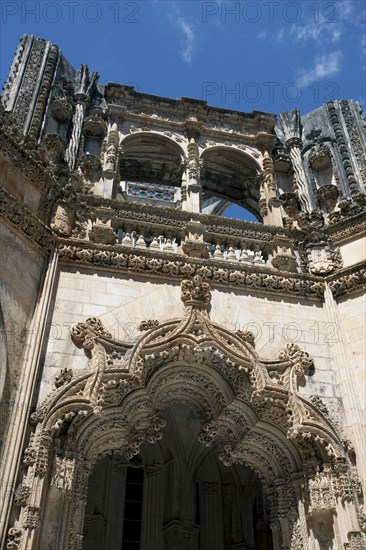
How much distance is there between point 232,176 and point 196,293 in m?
5.69

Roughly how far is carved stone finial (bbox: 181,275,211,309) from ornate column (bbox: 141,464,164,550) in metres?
6.42

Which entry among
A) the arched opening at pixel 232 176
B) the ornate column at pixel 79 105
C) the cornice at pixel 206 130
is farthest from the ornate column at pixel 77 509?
the cornice at pixel 206 130

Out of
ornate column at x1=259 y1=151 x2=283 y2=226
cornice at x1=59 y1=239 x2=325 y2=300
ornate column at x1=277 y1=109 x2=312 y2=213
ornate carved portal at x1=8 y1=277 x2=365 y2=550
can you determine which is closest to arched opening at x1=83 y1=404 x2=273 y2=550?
ornate carved portal at x1=8 y1=277 x2=365 y2=550

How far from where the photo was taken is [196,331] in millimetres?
9562

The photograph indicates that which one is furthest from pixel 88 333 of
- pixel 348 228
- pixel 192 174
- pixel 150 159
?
pixel 150 159

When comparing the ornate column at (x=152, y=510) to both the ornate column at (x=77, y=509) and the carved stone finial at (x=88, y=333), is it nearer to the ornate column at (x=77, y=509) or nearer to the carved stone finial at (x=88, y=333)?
the ornate column at (x=77, y=509)

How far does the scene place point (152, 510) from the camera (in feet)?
45.9

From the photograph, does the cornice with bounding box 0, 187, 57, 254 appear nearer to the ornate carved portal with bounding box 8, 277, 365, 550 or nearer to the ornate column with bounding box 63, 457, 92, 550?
the ornate carved portal with bounding box 8, 277, 365, 550

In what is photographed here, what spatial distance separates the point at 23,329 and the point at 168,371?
7.81ft

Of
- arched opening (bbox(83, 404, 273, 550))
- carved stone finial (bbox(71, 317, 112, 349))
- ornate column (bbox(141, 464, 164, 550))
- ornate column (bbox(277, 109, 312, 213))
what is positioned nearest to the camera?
carved stone finial (bbox(71, 317, 112, 349))

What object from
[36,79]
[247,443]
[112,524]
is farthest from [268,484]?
[36,79]

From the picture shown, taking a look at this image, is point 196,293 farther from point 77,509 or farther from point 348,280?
point 77,509

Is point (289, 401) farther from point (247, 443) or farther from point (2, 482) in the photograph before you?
point (2, 482)

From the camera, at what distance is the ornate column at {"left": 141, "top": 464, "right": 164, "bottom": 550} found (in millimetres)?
13477
